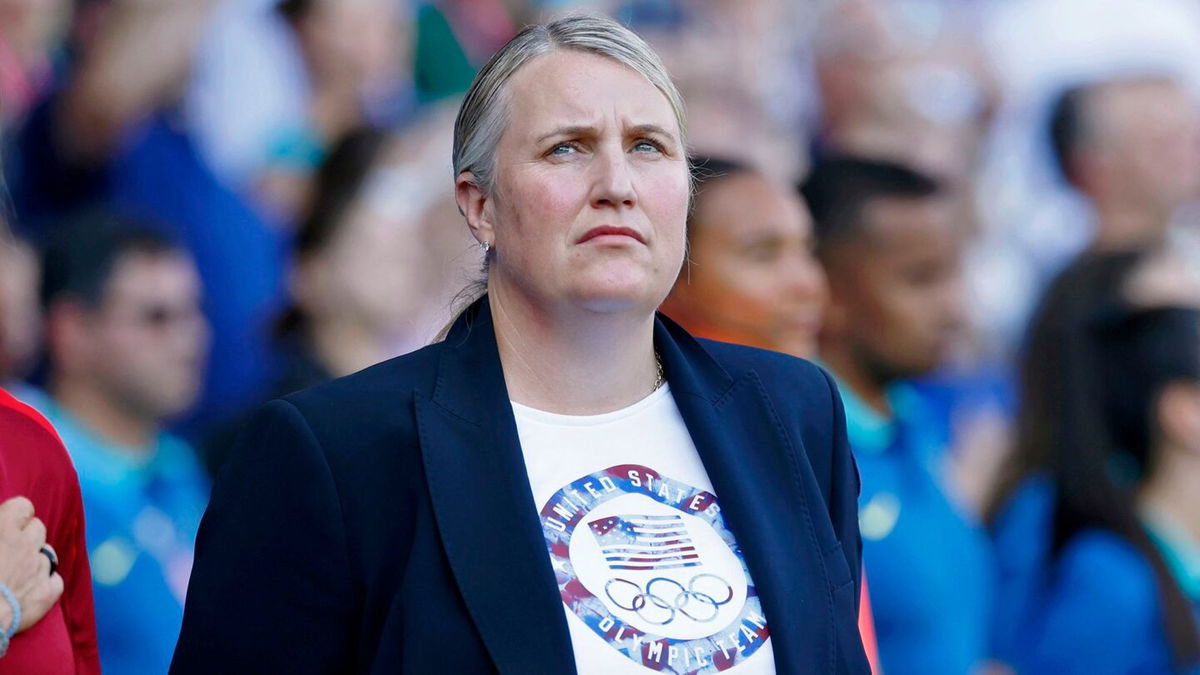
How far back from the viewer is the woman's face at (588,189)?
97.3 inches

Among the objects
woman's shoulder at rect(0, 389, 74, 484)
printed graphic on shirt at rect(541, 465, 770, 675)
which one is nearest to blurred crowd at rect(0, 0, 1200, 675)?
woman's shoulder at rect(0, 389, 74, 484)

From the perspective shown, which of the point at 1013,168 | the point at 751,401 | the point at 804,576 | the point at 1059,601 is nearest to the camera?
the point at 804,576

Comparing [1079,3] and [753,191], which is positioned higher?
[1079,3]

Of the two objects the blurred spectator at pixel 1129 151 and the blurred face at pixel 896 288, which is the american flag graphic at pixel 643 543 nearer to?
the blurred face at pixel 896 288

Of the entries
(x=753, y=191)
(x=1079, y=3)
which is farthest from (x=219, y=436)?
(x=1079, y=3)

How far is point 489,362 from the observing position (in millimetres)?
2547

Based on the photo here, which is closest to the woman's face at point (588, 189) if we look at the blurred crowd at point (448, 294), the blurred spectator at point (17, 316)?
the blurred crowd at point (448, 294)

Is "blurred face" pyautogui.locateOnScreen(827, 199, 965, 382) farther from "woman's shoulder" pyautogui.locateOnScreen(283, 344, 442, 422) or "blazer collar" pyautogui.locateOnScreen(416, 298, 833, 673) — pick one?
"woman's shoulder" pyautogui.locateOnScreen(283, 344, 442, 422)

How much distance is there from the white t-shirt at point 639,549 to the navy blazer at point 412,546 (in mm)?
31

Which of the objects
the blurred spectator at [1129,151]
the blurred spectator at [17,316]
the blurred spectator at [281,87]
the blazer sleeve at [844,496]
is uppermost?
the blurred spectator at [1129,151]

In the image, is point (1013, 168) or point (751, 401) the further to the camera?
point (1013, 168)

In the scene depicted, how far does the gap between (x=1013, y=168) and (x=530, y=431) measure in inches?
212

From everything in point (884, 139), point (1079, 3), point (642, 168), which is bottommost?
point (642, 168)

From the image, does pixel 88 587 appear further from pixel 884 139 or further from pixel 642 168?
pixel 884 139
